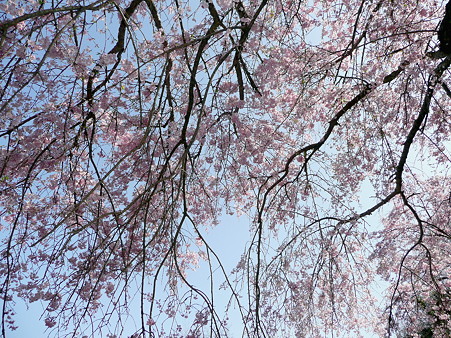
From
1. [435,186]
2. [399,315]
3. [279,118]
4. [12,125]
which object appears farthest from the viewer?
[399,315]

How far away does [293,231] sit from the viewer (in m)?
4.00

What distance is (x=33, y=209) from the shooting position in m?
3.98

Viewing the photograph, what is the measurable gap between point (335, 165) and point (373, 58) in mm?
1296

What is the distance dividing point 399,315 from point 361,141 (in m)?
3.88

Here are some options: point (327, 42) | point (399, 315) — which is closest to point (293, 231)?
point (327, 42)

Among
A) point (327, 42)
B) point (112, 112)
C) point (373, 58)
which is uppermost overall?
point (327, 42)

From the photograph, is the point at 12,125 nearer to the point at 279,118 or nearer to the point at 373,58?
the point at 279,118

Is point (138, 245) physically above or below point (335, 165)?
below

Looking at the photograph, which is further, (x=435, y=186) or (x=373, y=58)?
(x=435, y=186)

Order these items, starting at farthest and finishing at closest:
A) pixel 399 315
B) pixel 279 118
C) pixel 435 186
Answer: pixel 399 315, pixel 435 186, pixel 279 118

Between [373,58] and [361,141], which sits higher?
[373,58]

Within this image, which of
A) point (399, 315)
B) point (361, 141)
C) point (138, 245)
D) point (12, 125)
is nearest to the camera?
point (12, 125)

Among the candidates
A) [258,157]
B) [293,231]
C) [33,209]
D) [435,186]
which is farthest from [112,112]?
[435,186]

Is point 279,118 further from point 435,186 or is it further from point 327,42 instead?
point 435,186
